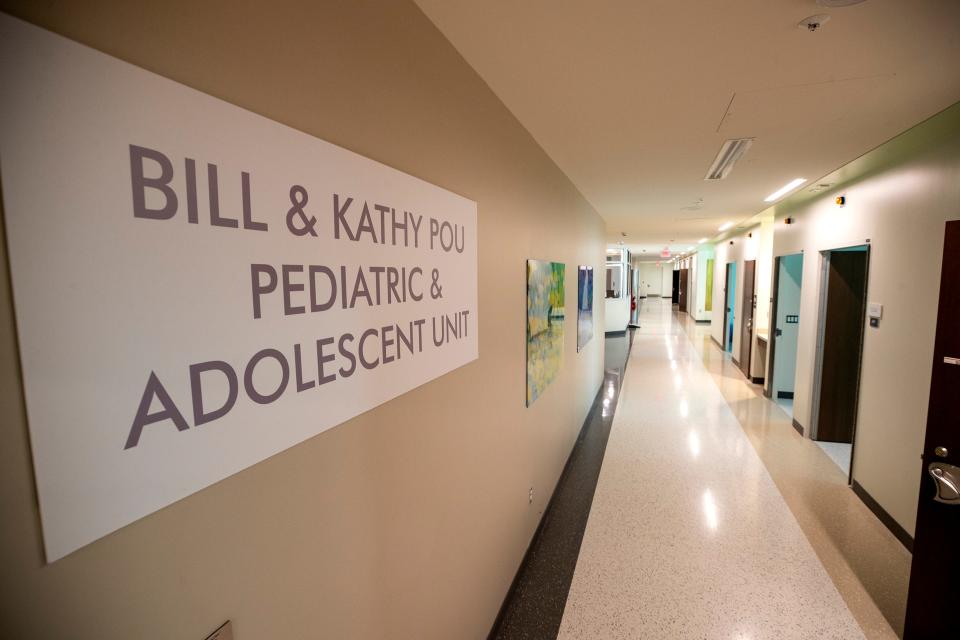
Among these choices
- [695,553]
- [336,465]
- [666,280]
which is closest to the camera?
[336,465]

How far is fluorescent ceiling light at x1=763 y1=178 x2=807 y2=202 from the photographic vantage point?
13.6ft

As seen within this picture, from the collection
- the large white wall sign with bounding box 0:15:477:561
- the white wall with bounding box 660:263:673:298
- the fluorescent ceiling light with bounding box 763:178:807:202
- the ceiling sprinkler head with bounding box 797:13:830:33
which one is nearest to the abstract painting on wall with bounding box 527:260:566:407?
the ceiling sprinkler head with bounding box 797:13:830:33

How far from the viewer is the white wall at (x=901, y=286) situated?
274cm

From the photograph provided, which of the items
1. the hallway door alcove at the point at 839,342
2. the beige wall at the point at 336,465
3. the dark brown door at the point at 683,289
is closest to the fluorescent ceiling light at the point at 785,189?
the hallway door alcove at the point at 839,342

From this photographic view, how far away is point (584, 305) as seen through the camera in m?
4.98

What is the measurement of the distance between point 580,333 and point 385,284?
3.80 m

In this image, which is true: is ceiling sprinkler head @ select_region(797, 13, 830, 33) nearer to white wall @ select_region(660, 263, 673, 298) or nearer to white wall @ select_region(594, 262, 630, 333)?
white wall @ select_region(594, 262, 630, 333)

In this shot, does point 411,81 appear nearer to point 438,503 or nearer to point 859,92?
point 438,503

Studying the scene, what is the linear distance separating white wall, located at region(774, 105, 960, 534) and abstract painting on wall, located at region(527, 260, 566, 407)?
7.96 feet

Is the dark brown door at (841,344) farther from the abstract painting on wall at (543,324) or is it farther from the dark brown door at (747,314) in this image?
the abstract painting on wall at (543,324)

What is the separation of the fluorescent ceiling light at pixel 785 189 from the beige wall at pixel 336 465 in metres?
3.32

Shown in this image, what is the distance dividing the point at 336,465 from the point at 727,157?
11.7 ft

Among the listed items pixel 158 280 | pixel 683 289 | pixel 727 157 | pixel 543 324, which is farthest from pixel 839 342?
pixel 683 289

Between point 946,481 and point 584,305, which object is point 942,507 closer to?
point 946,481
